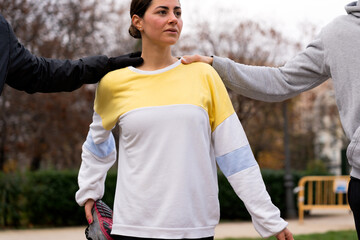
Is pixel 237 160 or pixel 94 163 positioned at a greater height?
pixel 237 160

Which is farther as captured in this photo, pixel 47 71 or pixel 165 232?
pixel 47 71

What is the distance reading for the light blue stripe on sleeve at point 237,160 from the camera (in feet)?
8.36

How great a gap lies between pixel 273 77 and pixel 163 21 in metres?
0.76

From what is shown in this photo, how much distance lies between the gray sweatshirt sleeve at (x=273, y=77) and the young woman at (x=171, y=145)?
1.16 feet

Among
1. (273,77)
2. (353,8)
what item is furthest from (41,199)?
(353,8)

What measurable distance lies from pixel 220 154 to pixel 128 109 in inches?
19.0

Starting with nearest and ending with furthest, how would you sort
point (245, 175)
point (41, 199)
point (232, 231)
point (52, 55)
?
1. point (245, 175)
2. point (232, 231)
3. point (41, 199)
4. point (52, 55)

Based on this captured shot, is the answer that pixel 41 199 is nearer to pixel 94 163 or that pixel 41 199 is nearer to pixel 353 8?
pixel 94 163

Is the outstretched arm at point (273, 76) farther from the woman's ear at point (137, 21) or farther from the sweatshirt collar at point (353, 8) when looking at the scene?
the woman's ear at point (137, 21)

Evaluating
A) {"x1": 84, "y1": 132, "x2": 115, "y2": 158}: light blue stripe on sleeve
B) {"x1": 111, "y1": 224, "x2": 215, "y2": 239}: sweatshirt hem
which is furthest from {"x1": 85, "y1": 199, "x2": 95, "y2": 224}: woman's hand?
{"x1": 111, "y1": 224, "x2": 215, "y2": 239}: sweatshirt hem

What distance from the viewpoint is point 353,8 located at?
8.86ft

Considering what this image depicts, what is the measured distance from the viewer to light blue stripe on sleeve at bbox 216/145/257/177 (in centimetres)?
255

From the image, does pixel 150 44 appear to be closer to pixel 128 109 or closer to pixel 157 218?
pixel 128 109

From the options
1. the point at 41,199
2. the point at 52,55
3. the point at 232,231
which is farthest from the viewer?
the point at 52,55
